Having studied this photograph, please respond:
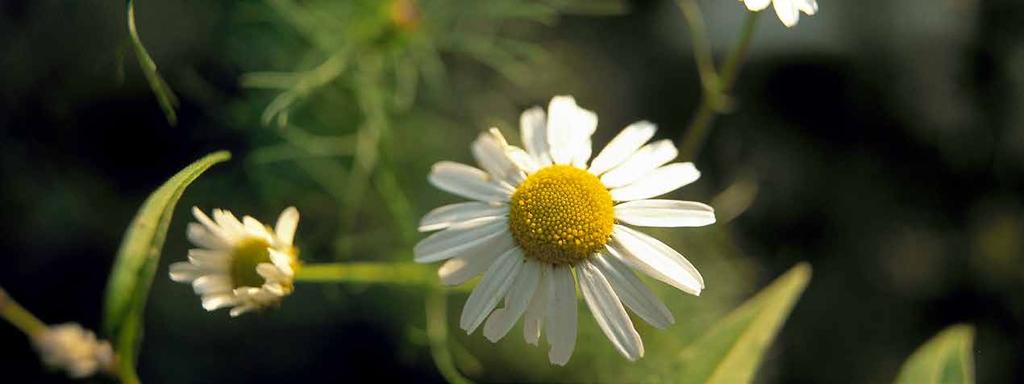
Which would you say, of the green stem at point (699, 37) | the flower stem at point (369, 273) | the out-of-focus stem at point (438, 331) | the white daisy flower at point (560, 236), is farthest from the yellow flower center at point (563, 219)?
the green stem at point (699, 37)

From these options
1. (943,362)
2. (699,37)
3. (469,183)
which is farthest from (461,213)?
(699,37)

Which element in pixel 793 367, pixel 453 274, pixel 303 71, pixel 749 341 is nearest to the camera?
pixel 453 274

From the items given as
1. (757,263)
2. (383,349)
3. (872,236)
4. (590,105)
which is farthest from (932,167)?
(383,349)

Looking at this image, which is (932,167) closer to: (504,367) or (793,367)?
(793,367)

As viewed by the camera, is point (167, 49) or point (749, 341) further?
point (167, 49)

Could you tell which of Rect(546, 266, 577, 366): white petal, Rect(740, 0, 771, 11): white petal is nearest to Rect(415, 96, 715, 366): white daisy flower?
Rect(546, 266, 577, 366): white petal
